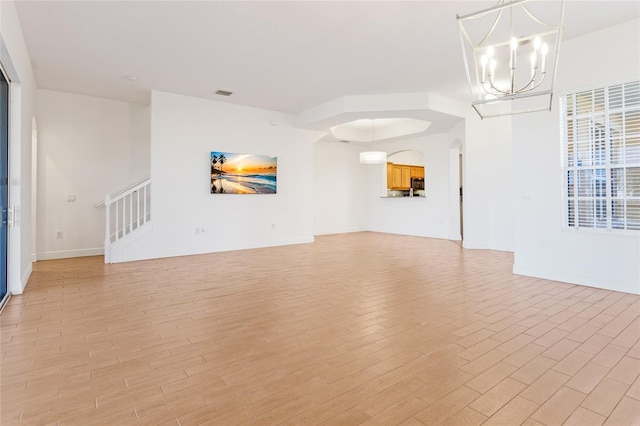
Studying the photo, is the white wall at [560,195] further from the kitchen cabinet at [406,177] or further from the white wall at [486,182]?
the kitchen cabinet at [406,177]

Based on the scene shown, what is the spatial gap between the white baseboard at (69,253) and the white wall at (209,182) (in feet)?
4.10

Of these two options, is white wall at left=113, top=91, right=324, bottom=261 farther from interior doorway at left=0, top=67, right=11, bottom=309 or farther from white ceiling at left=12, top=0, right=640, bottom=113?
interior doorway at left=0, top=67, right=11, bottom=309

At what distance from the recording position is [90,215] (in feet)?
21.7

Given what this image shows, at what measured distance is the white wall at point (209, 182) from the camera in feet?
20.7

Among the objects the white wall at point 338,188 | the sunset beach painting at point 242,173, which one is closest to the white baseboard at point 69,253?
the sunset beach painting at point 242,173

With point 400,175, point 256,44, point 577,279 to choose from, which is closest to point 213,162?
point 256,44

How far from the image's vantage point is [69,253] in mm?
6391

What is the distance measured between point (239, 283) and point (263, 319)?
143 centimetres

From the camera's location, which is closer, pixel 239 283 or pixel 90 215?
pixel 239 283

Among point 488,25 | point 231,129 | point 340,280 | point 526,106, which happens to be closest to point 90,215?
point 231,129

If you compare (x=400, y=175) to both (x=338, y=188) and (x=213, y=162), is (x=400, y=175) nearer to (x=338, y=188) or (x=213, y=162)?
(x=338, y=188)

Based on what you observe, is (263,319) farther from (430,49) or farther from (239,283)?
(430,49)

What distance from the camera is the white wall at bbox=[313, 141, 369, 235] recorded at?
10.0 m

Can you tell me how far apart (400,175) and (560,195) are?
6.56 metres
